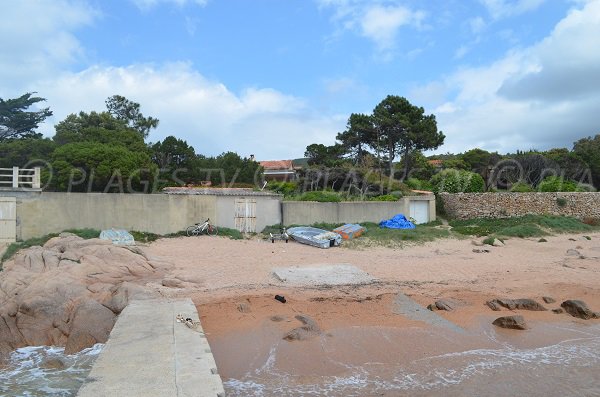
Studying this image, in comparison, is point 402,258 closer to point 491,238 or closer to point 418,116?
point 491,238

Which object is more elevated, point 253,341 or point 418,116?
point 418,116

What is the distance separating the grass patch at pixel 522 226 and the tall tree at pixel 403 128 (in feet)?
45.3

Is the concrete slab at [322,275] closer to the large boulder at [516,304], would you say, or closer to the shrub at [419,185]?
the large boulder at [516,304]

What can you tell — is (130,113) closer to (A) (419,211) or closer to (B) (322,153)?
(B) (322,153)

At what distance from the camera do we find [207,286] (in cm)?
1272

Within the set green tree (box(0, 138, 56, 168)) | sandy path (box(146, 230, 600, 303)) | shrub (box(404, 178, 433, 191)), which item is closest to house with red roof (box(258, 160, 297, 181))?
shrub (box(404, 178, 433, 191))

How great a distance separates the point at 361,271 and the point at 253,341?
5927 millimetres

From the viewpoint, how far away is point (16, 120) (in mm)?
41969

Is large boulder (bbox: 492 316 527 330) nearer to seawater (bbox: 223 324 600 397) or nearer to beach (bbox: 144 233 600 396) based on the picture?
beach (bbox: 144 233 600 396)

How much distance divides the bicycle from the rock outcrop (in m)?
6.64

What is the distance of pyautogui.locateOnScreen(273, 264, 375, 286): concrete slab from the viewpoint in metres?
13.2

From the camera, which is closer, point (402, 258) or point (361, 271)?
point (361, 271)

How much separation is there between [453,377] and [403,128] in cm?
3498

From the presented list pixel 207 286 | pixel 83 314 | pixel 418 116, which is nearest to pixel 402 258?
pixel 207 286
